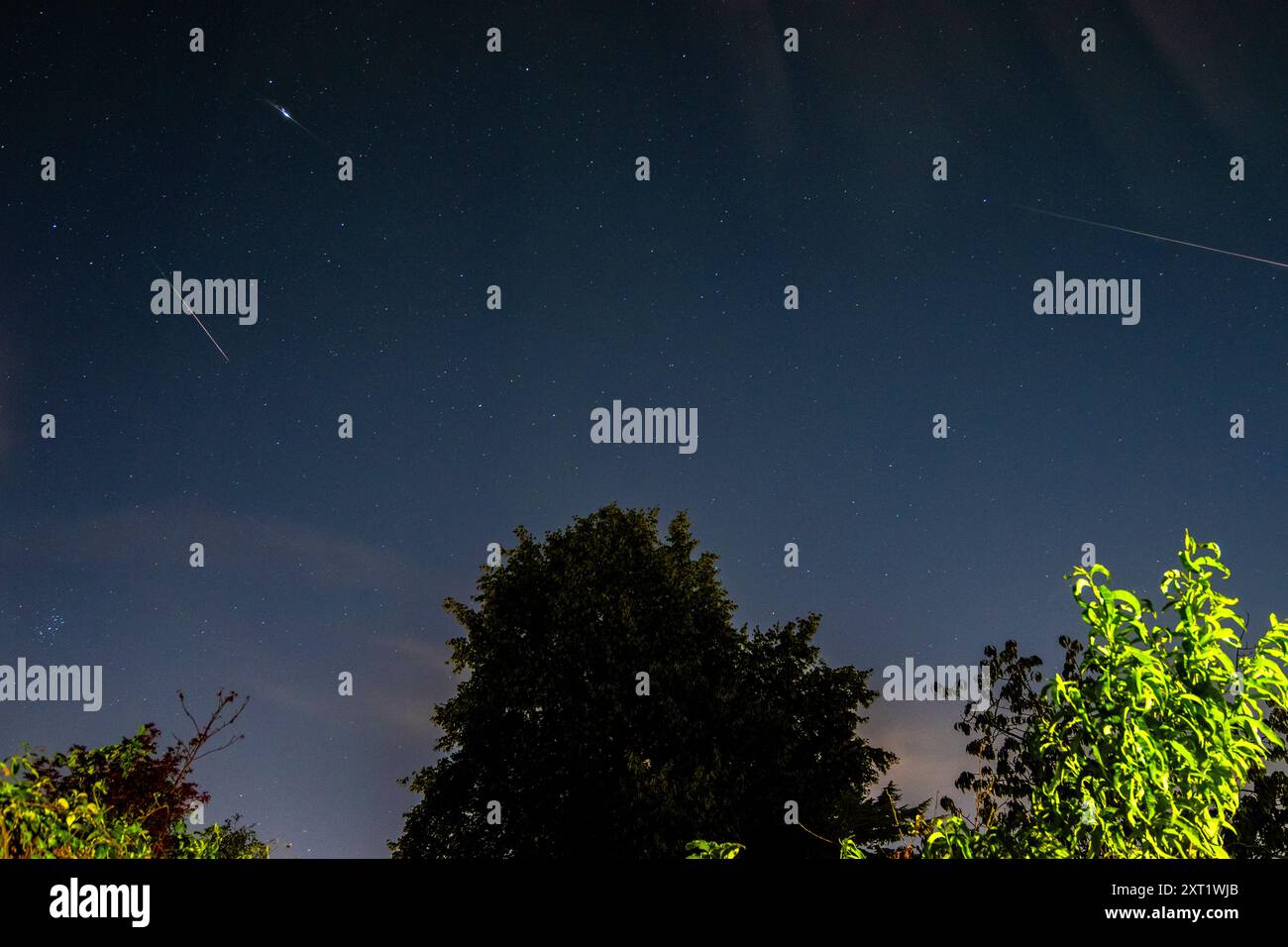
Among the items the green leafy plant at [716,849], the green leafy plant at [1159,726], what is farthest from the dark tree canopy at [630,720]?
the green leafy plant at [1159,726]

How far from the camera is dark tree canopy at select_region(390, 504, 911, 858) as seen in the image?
65.9 ft

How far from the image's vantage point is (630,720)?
20.5 metres

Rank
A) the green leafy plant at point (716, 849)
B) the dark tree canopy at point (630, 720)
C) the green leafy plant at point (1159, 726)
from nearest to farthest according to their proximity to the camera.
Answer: the green leafy plant at point (1159, 726)
the green leafy plant at point (716, 849)
the dark tree canopy at point (630, 720)

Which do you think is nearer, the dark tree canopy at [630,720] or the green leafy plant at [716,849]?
the green leafy plant at [716,849]

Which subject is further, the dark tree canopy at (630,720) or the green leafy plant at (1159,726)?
the dark tree canopy at (630,720)

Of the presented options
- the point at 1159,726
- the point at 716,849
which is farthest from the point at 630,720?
the point at 1159,726

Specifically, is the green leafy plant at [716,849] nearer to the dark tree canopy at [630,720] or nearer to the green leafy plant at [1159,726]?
the green leafy plant at [1159,726]

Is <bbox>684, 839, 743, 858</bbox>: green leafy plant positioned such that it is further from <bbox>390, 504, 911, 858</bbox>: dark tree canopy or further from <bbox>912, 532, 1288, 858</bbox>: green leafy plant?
<bbox>390, 504, 911, 858</bbox>: dark tree canopy

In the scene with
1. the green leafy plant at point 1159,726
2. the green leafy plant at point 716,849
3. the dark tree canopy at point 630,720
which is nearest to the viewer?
the green leafy plant at point 1159,726

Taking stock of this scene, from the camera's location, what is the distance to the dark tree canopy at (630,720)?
65.9 feet

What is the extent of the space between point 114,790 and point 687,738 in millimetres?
11889

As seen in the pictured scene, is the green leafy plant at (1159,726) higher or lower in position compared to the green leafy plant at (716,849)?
higher
